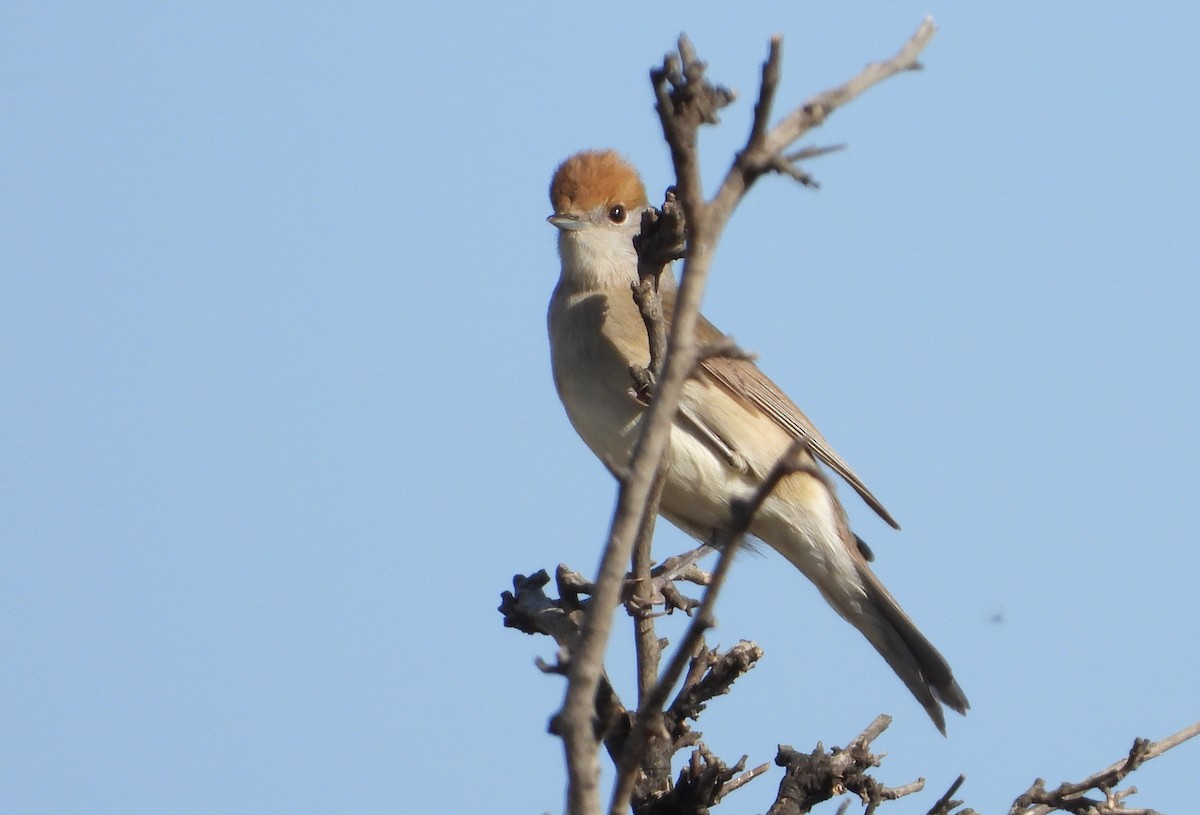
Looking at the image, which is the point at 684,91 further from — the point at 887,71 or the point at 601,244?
the point at 601,244

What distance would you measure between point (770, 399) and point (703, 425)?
2.45ft

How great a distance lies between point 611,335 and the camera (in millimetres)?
6199

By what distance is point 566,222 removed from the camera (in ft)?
22.1

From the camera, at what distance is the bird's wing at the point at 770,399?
257 inches

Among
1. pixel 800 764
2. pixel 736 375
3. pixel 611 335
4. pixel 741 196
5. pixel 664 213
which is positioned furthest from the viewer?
pixel 736 375

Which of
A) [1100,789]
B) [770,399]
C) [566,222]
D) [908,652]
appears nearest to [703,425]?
[770,399]

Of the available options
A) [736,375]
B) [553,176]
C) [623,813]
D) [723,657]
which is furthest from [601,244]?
[623,813]

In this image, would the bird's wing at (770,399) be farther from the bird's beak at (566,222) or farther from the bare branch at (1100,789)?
the bare branch at (1100,789)

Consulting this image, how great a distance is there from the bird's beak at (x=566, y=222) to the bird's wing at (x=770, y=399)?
0.57 m

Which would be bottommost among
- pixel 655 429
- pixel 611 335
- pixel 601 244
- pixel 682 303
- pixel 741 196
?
pixel 655 429

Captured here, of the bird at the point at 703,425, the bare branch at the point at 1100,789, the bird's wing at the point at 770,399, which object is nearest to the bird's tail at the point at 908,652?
the bird at the point at 703,425

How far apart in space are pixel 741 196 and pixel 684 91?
254 mm

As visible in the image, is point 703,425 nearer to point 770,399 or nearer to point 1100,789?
point 770,399

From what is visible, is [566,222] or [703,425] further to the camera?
[566,222]
